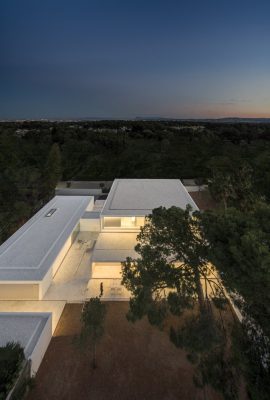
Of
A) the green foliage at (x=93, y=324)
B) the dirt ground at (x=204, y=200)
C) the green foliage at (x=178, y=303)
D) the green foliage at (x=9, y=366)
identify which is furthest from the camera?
the dirt ground at (x=204, y=200)

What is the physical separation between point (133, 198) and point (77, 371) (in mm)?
12809

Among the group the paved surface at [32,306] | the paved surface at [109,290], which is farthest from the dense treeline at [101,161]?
the paved surface at [109,290]

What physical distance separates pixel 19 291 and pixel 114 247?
574 cm

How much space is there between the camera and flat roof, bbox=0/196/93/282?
13.3 metres

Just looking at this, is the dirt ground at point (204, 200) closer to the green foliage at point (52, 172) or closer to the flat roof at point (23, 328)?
the green foliage at point (52, 172)

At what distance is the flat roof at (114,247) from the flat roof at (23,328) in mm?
4291

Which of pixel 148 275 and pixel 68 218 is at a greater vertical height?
pixel 148 275

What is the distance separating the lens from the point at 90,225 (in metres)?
19.7

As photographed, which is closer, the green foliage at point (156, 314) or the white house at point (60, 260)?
the green foliage at point (156, 314)

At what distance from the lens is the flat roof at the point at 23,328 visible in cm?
965

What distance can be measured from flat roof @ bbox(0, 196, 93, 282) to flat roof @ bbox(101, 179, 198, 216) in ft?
10.1

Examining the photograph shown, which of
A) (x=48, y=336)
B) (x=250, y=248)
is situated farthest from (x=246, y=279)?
(x=48, y=336)

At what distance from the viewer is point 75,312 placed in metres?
12.5

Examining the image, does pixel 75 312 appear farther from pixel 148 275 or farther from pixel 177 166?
pixel 177 166
